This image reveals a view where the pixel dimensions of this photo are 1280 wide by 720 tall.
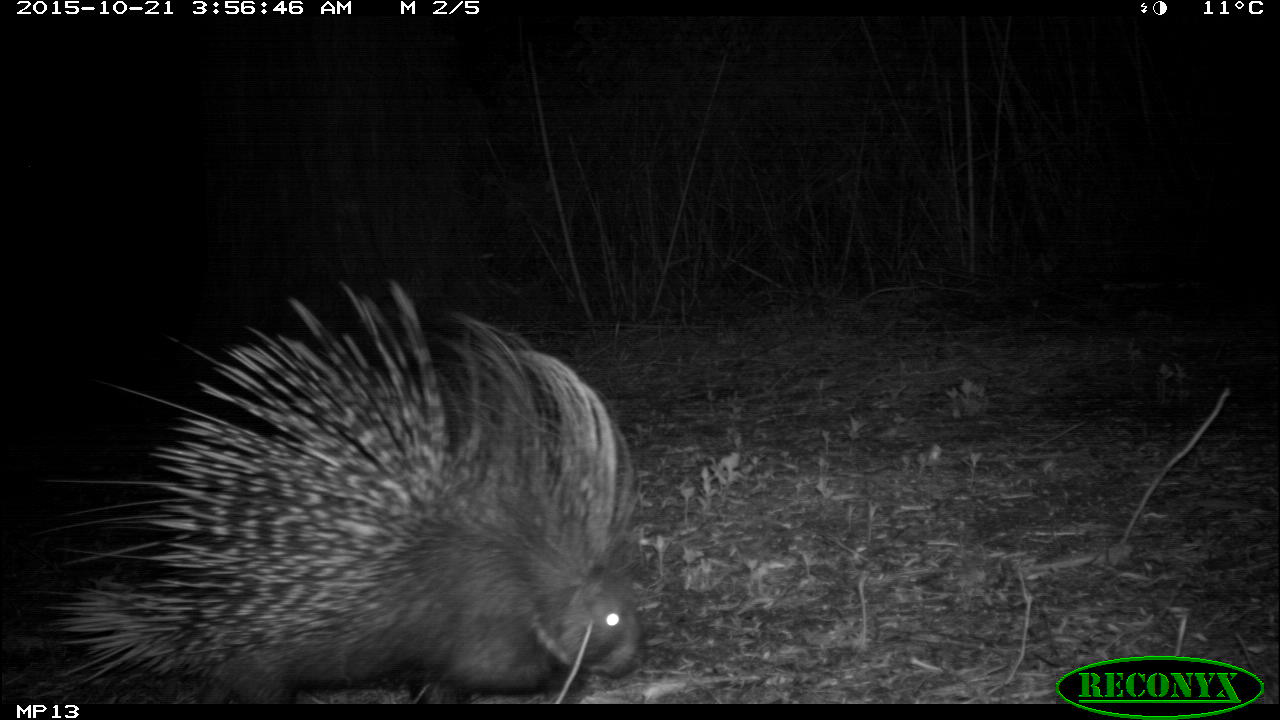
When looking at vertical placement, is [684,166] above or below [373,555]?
above

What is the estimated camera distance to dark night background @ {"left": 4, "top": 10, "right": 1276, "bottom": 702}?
6969 mm

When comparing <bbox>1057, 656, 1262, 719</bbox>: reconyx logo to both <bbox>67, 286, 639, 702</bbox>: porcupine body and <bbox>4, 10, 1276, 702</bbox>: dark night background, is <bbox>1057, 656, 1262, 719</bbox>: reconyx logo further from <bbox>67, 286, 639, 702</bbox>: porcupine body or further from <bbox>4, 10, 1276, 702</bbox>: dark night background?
<bbox>4, 10, 1276, 702</bbox>: dark night background

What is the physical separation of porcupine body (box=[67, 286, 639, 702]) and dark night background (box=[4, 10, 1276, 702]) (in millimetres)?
3714

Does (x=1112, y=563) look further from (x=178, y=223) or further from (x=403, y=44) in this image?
(x=178, y=223)

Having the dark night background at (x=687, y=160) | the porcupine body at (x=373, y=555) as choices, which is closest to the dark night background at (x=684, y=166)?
the dark night background at (x=687, y=160)

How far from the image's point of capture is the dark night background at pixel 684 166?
6969 millimetres

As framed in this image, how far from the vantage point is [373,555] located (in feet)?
8.77

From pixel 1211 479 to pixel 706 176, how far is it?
223 inches

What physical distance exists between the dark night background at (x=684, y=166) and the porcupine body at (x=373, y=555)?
371 cm

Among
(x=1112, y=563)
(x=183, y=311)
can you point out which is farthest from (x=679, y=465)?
(x=183, y=311)

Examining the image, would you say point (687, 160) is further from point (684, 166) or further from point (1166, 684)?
point (1166, 684)

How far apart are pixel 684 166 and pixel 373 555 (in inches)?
230

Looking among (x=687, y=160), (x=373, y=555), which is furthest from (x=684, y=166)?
(x=373, y=555)

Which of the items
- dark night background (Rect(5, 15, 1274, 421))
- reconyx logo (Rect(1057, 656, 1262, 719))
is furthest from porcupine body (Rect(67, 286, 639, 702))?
dark night background (Rect(5, 15, 1274, 421))
